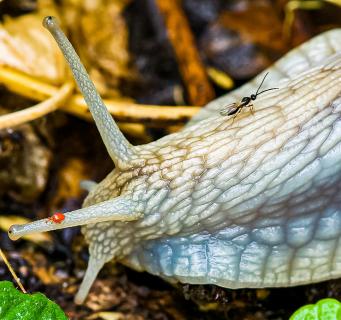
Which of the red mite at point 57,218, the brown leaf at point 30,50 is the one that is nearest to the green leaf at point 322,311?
the red mite at point 57,218

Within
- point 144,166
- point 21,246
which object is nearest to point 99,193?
point 144,166

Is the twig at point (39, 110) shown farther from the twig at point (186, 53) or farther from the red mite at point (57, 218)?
the red mite at point (57, 218)

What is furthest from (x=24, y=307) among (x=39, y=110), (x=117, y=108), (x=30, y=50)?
(x=30, y=50)

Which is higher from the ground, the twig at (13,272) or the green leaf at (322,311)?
the twig at (13,272)

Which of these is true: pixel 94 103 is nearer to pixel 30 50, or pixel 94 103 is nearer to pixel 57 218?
pixel 57 218

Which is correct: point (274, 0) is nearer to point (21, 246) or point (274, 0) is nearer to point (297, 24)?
point (297, 24)
